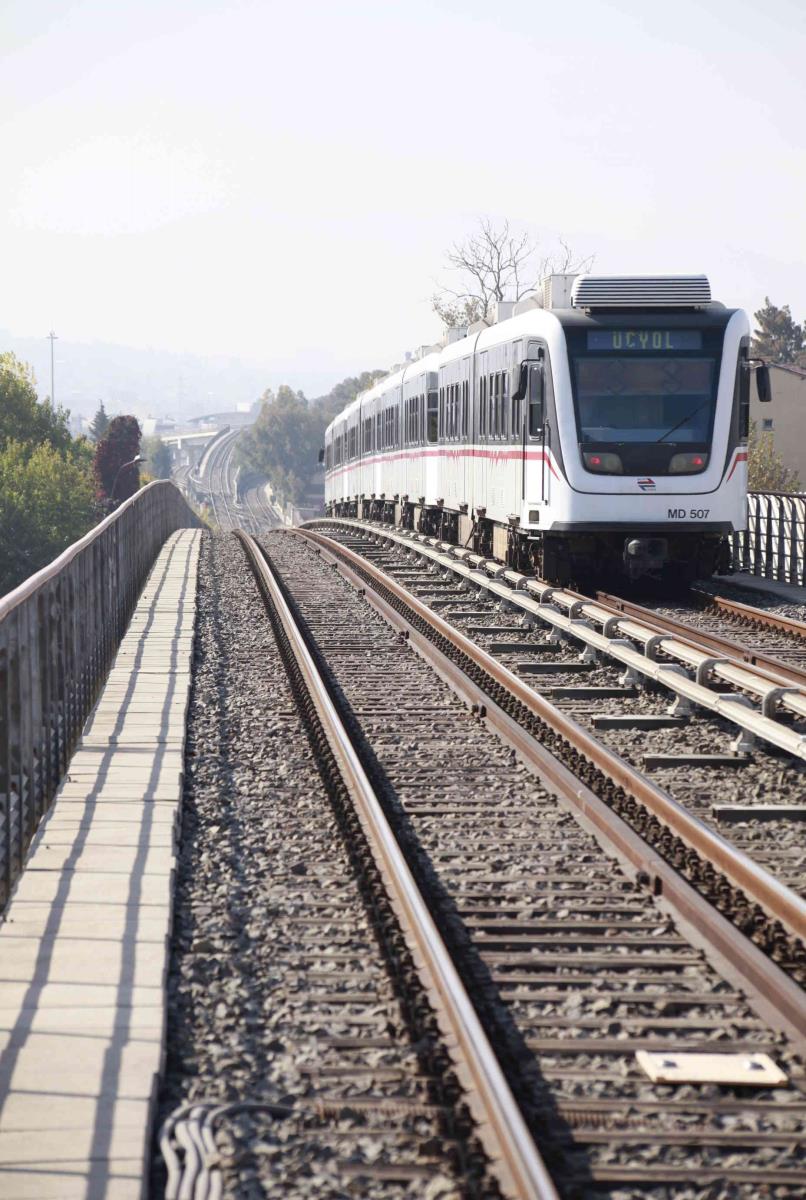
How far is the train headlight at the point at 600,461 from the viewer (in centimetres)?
1747

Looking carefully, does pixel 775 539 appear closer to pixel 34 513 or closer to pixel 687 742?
pixel 687 742

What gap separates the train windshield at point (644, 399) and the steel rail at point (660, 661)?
1.88m

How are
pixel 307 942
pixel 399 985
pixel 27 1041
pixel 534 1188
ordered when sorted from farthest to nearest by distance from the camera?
pixel 307 942 < pixel 399 985 < pixel 27 1041 < pixel 534 1188

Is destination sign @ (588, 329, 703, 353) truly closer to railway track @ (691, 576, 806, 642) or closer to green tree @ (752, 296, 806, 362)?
railway track @ (691, 576, 806, 642)

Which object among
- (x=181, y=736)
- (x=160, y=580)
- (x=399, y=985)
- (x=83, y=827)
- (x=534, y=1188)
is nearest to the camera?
(x=534, y=1188)

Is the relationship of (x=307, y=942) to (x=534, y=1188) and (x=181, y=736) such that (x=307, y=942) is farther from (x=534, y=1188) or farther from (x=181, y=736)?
(x=181, y=736)

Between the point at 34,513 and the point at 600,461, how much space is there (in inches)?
3615

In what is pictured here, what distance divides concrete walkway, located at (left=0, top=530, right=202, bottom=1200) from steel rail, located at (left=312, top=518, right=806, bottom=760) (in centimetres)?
344

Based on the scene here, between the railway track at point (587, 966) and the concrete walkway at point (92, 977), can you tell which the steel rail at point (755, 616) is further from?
the concrete walkway at point (92, 977)

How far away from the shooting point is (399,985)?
5.74 meters

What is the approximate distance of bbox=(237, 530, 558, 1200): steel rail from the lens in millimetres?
4164

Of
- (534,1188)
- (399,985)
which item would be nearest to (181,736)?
(399,985)

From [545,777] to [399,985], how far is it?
3667 mm

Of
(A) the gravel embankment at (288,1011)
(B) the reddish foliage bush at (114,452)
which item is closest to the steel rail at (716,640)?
(A) the gravel embankment at (288,1011)
